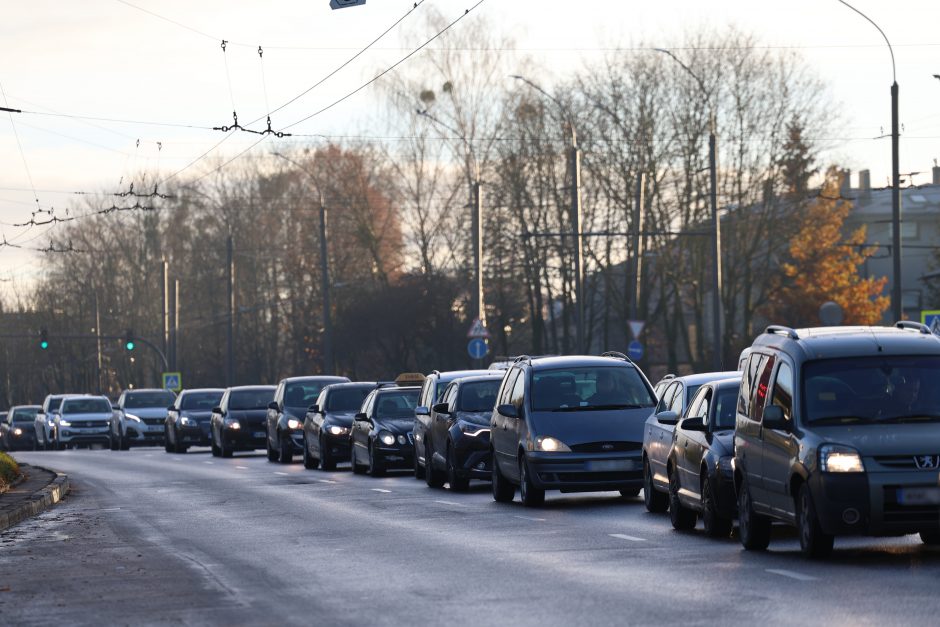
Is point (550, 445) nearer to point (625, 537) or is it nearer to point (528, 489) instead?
point (528, 489)

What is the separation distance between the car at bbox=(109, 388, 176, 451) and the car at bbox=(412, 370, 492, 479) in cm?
2834

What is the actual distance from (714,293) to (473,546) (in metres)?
30.3

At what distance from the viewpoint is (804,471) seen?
13406 millimetres

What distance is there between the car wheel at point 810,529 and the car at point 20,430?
58415mm

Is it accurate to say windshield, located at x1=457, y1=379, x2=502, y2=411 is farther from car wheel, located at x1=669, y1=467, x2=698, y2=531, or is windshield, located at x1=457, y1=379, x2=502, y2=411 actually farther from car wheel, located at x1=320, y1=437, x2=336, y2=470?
car wheel, located at x1=669, y1=467, x2=698, y2=531

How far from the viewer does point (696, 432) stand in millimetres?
17375

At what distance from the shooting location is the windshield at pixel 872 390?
45.0 feet

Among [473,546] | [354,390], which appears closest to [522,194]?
[354,390]

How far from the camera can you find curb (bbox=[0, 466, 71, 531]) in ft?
70.0

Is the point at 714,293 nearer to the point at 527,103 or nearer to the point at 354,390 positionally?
the point at 354,390

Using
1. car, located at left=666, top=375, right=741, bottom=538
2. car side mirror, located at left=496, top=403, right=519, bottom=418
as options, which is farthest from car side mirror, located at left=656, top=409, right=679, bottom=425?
car side mirror, located at left=496, top=403, right=519, bottom=418

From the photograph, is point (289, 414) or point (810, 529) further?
point (289, 414)

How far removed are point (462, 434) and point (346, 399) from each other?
9.91m

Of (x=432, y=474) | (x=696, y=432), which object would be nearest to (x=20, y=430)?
(x=432, y=474)
